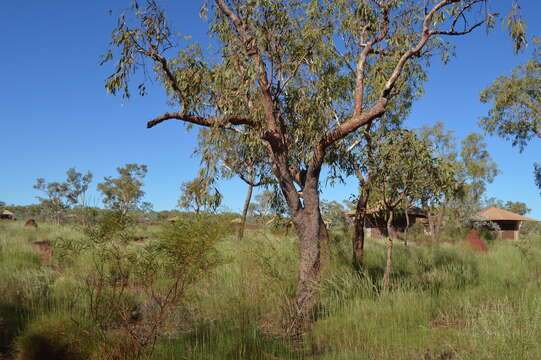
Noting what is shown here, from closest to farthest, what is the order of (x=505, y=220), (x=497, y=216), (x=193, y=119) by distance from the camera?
(x=193, y=119) → (x=497, y=216) → (x=505, y=220)

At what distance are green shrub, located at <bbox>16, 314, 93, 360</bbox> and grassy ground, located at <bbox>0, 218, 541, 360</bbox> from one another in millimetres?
95

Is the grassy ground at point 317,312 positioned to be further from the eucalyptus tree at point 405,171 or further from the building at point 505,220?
the building at point 505,220

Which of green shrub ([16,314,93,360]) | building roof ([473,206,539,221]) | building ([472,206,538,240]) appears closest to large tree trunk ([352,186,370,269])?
green shrub ([16,314,93,360])

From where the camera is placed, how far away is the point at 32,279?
8.07 m

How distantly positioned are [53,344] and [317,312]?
12.9 feet

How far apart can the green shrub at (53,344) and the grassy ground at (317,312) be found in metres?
0.10

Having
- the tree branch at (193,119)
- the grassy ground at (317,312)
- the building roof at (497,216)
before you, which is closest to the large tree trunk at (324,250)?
the grassy ground at (317,312)

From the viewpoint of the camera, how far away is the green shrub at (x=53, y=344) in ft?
16.0

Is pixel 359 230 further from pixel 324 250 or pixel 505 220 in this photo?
pixel 505 220

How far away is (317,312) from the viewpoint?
271 inches

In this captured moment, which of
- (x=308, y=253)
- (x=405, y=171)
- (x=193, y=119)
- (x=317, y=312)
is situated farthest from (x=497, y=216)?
(x=193, y=119)

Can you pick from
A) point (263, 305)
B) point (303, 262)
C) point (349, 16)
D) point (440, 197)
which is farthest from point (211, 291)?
point (349, 16)

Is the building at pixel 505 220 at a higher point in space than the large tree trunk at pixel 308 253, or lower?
higher

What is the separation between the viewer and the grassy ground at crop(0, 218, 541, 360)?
473cm
